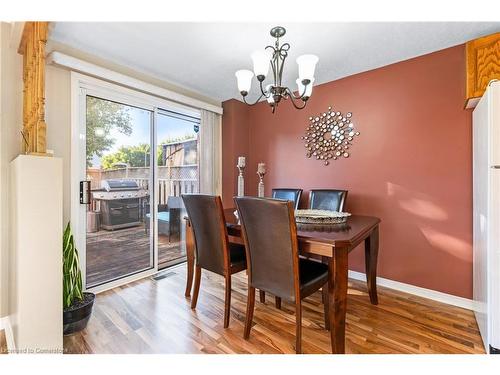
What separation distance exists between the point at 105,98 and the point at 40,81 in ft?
3.53

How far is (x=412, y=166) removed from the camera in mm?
2271

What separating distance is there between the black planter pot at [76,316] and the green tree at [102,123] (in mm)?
1242

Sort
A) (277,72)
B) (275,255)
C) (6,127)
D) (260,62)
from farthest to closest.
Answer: (277,72), (6,127), (260,62), (275,255)

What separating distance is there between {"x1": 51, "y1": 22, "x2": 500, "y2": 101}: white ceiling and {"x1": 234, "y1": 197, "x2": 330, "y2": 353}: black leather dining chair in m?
1.38

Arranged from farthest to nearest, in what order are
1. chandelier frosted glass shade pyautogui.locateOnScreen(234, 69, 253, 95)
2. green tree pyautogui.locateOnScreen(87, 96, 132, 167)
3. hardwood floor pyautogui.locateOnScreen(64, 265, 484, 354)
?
green tree pyautogui.locateOnScreen(87, 96, 132, 167)
chandelier frosted glass shade pyautogui.locateOnScreen(234, 69, 253, 95)
hardwood floor pyautogui.locateOnScreen(64, 265, 484, 354)

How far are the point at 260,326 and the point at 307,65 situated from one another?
191cm

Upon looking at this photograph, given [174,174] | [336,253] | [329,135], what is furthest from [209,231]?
[329,135]

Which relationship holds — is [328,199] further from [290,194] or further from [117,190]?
[117,190]

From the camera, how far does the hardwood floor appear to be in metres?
1.55

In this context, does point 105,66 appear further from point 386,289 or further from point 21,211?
point 386,289

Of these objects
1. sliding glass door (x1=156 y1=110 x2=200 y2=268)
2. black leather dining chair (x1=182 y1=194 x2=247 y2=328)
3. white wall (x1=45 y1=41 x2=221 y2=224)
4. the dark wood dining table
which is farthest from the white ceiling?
the dark wood dining table

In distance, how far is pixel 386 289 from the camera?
2.38 m

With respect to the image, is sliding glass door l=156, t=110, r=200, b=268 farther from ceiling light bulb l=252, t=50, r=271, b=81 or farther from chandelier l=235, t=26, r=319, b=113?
ceiling light bulb l=252, t=50, r=271, b=81
